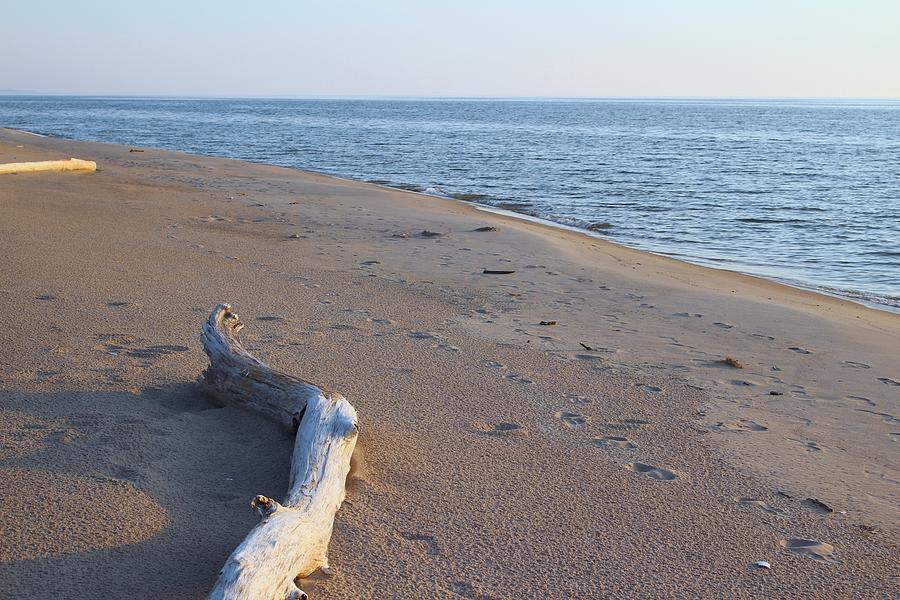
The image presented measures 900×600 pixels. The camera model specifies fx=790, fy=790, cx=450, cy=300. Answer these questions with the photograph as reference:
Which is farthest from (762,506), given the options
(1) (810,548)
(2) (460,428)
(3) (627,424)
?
(2) (460,428)

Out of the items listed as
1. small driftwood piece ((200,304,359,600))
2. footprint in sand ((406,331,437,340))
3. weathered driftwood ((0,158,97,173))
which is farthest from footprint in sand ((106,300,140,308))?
weathered driftwood ((0,158,97,173))

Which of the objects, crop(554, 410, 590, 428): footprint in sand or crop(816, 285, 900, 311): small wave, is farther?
crop(816, 285, 900, 311): small wave

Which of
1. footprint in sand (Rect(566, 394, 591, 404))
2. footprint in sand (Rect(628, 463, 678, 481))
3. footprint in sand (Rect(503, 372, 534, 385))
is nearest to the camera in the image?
footprint in sand (Rect(628, 463, 678, 481))

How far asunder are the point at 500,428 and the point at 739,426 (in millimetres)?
1443

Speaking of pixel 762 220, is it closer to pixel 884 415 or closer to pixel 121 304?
pixel 884 415

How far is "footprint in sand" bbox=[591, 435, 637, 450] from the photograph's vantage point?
423cm

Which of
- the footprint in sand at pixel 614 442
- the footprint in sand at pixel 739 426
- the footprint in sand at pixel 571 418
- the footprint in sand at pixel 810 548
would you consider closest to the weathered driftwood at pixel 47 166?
the footprint in sand at pixel 571 418

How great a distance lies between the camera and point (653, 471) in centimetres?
397

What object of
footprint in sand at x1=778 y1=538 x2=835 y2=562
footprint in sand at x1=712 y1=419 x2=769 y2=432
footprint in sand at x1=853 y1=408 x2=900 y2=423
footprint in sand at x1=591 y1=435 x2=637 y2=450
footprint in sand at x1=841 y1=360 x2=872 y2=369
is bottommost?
footprint in sand at x1=841 y1=360 x2=872 y2=369

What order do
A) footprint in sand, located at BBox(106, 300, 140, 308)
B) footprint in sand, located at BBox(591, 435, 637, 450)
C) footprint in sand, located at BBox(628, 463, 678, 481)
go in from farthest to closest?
footprint in sand, located at BBox(106, 300, 140, 308), footprint in sand, located at BBox(591, 435, 637, 450), footprint in sand, located at BBox(628, 463, 678, 481)

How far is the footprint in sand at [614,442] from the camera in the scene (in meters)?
4.23

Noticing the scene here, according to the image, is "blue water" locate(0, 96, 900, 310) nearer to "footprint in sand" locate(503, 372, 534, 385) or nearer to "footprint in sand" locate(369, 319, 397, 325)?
"footprint in sand" locate(503, 372, 534, 385)

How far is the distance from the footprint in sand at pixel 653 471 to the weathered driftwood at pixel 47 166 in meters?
13.8

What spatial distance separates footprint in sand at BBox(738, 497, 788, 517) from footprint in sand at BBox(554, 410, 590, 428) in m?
1.02
